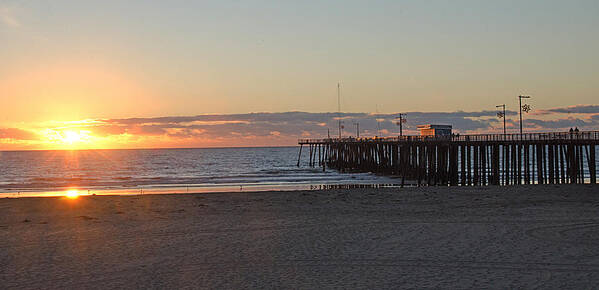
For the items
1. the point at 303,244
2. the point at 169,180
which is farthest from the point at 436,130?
the point at 303,244

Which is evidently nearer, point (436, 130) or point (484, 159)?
point (484, 159)

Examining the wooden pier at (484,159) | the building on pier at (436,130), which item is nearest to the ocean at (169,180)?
the wooden pier at (484,159)

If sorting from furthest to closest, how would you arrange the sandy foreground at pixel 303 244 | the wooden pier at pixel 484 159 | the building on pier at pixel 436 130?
the building on pier at pixel 436 130 < the wooden pier at pixel 484 159 < the sandy foreground at pixel 303 244

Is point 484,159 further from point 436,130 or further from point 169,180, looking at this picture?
point 169,180

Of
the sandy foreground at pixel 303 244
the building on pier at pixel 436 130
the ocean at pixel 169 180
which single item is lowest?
the ocean at pixel 169 180

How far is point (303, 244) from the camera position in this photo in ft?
46.4

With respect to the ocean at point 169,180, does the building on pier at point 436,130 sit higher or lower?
higher

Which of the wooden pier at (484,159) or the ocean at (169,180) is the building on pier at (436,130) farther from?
the ocean at (169,180)

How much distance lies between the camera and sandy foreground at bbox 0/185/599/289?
35.0ft

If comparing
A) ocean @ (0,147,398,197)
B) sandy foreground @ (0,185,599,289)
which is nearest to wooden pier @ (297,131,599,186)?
ocean @ (0,147,398,197)

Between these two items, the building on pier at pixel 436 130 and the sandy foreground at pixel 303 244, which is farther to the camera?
the building on pier at pixel 436 130

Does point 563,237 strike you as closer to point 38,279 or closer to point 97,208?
point 38,279

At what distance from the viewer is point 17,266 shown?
1192 centimetres

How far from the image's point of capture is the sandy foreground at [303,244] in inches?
420
